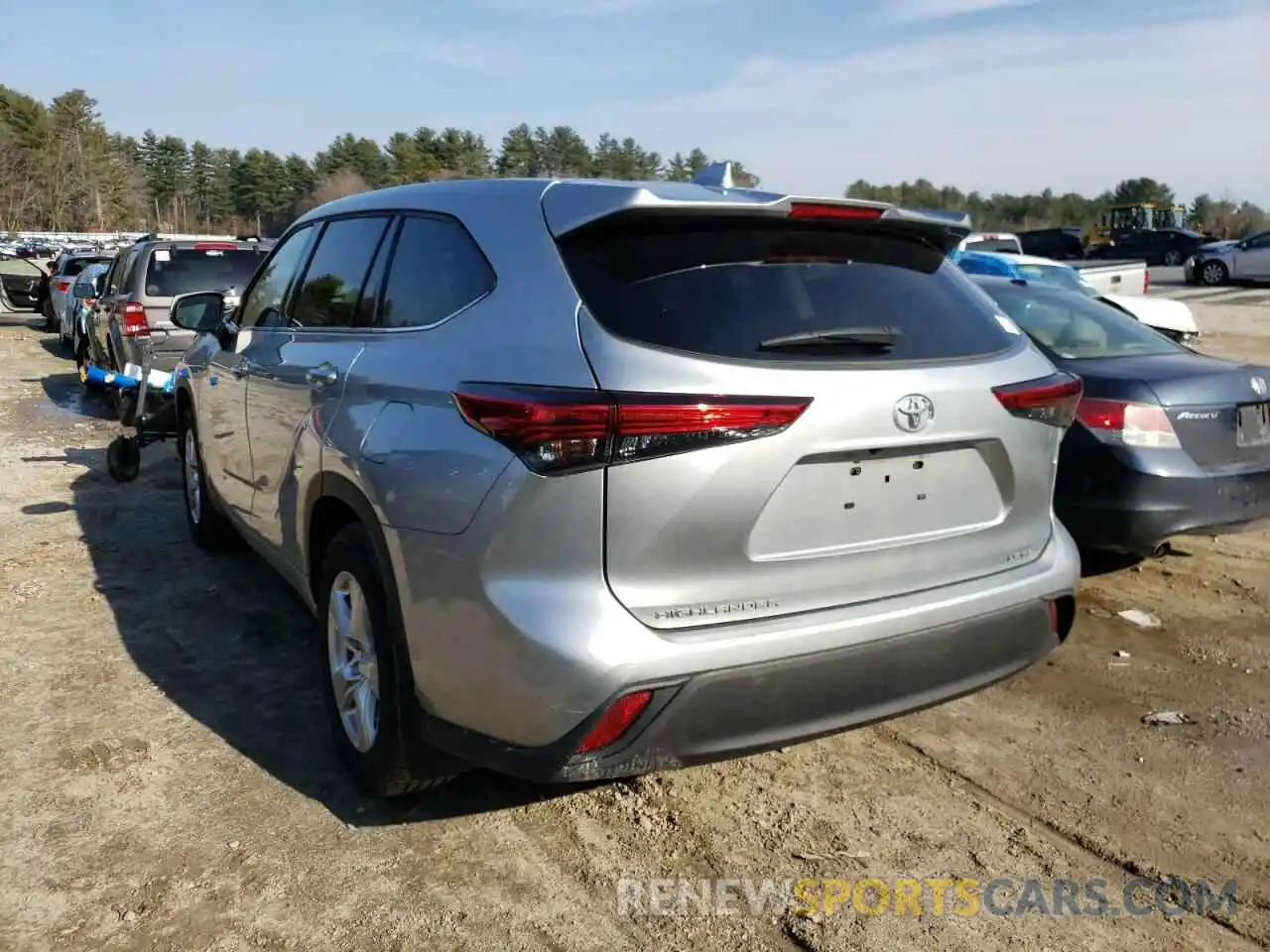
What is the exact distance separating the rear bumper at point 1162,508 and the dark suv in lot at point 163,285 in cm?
771

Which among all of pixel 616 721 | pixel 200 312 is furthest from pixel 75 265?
pixel 616 721

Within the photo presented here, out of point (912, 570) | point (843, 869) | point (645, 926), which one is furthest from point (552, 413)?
point (843, 869)

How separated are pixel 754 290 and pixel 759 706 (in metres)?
1.05

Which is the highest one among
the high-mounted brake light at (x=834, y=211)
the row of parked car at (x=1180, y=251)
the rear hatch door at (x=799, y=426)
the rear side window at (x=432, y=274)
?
the row of parked car at (x=1180, y=251)

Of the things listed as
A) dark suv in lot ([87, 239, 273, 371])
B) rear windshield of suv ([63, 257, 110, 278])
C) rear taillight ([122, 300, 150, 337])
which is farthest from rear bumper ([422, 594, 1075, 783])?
rear windshield of suv ([63, 257, 110, 278])

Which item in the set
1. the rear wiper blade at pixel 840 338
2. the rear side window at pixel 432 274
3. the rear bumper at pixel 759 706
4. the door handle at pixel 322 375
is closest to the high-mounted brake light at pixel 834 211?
the rear wiper blade at pixel 840 338

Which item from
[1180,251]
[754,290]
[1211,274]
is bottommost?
[754,290]

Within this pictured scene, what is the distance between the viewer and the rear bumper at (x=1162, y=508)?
477 centimetres

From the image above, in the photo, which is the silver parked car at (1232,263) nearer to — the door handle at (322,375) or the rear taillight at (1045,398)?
the rear taillight at (1045,398)

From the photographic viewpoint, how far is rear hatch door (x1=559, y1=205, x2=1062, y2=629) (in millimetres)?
2529

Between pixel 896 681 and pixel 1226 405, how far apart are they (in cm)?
303

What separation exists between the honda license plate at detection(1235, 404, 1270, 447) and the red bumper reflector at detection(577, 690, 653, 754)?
3.70 m

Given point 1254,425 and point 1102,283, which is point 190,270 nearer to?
point 1254,425

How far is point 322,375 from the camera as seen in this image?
3574 mm
